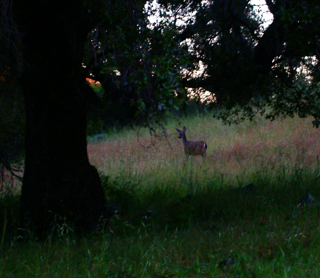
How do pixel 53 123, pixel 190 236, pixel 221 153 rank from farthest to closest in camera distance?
1. pixel 221 153
2. pixel 53 123
3. pixel 190 236

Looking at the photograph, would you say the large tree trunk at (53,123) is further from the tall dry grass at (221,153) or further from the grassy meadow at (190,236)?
the tall dry grass at (221,153)

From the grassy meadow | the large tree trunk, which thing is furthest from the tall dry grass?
the large tree trunk

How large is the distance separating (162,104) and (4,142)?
5215mm

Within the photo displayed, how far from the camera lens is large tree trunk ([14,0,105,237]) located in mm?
5648

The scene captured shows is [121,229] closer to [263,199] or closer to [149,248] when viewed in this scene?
[149,248]

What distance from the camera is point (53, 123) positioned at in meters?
5.71

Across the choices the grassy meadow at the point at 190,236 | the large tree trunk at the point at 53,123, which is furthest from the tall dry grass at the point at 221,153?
the large tree trunk at the point at 53,123

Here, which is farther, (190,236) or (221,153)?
(221,153)

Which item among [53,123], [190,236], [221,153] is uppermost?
[53,123]

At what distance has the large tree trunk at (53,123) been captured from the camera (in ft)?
18.5

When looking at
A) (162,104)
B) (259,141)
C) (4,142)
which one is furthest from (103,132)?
(162,104)

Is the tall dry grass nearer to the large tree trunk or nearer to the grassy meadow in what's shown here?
the grassy meadow

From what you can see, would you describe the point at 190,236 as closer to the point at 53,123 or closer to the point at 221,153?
the point at 53,123

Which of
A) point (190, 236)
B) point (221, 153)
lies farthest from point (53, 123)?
point (221, 153)
